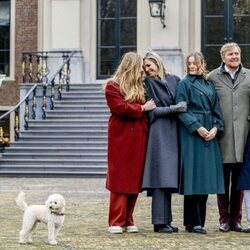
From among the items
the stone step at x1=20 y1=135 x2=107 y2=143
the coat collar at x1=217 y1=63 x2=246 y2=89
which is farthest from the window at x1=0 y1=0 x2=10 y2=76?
the coat collar at x1=217 y1=63 x2=246 y2=89

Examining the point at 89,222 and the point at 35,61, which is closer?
the point at 89,222

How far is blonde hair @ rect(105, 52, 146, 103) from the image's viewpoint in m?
8.16

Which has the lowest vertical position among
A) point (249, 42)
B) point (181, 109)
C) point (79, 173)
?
point (79, 173)

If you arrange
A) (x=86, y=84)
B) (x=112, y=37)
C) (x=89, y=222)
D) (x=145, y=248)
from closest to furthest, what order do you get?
(x=145, y=248), (x=89, y=222), (x=86, y=84), (x=112, y=37)

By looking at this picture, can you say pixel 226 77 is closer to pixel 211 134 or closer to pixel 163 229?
pixel 211 134

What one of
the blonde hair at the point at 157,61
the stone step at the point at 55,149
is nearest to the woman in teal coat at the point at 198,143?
the blonde hair at the point at 157,61

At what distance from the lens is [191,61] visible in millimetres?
8297

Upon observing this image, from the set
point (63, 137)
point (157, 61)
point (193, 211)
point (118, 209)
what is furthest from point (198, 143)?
point (63, 137)

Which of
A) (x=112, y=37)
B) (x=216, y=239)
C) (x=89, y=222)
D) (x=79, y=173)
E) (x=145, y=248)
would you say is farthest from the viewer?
(x=112, y=37)

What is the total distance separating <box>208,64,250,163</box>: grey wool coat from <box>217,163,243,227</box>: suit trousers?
0.19 meters

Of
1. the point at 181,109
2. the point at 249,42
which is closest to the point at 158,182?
the point at 181,109

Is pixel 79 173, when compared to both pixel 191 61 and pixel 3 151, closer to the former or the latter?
pixel 3 151

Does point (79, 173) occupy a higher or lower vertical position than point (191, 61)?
lower

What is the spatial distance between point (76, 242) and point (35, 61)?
57.4 ft
